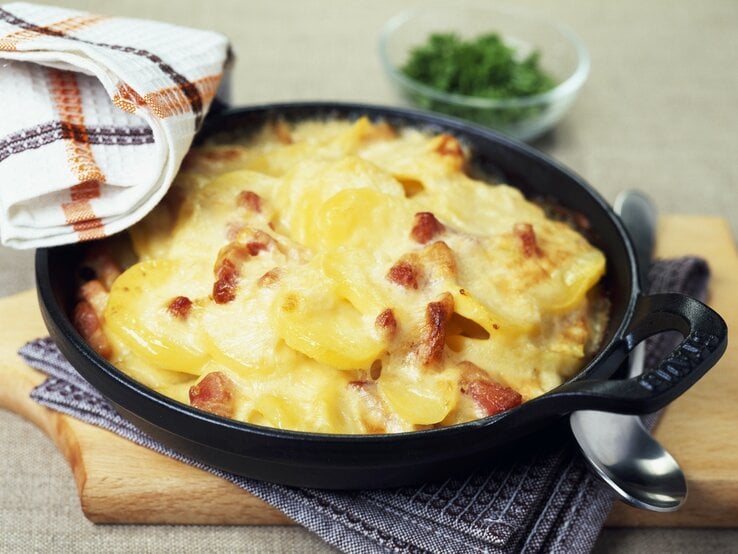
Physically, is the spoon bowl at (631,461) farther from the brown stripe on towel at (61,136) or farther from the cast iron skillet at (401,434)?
the brown stripe on towel at (61,136)

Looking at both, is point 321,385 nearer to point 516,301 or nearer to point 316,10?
point 516,301

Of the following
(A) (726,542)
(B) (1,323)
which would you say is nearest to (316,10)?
(B) (1,323)

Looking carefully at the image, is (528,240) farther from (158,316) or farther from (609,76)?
(609,76)

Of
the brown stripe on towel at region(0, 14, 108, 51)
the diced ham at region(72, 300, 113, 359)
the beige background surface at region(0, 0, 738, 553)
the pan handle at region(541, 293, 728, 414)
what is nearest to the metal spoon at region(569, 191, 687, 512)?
the pan handle at region(541, 293, 728, 414)

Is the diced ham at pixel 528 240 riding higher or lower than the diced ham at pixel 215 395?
higher

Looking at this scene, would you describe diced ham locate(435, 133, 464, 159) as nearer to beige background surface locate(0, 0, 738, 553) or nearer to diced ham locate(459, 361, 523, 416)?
diced ham locate(459, 361, 523, 416)

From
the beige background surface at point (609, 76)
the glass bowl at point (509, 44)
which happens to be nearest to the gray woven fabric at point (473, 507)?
the beige background surface at point (609, 76)
